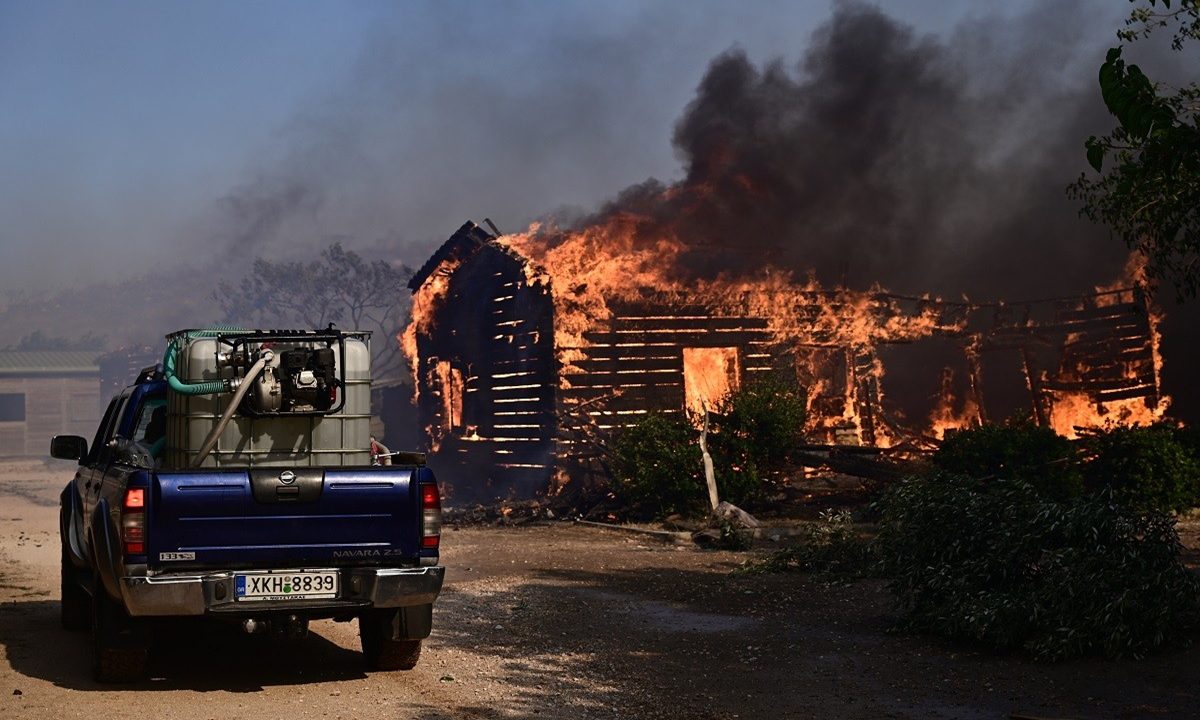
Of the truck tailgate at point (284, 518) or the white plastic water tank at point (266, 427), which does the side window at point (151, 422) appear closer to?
the white plastic water tank at point (266, 427)

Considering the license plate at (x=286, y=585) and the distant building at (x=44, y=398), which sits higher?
the distant building at (x=44, y=398)

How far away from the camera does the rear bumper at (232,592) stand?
294 inches

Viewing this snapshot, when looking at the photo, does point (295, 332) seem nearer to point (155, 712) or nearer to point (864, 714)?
point (155, 712)

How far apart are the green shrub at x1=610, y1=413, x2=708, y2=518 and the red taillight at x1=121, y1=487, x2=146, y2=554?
13.6 metres

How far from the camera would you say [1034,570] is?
9.83 metres

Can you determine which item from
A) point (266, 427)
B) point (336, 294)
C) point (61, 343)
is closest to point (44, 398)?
point (336, 294)

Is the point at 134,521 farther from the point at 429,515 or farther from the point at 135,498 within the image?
Result: the point at 429,515

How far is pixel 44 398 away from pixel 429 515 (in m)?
70.7

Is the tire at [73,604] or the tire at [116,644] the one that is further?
the tire at [73,604]

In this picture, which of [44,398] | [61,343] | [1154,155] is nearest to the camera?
[1154,155]

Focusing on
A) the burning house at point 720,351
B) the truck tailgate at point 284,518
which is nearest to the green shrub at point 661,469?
the burning house at point 720,351

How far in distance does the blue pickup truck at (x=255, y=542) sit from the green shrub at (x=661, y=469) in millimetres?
12039

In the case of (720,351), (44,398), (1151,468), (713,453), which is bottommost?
(1151,468)

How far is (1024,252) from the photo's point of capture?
32.2m
